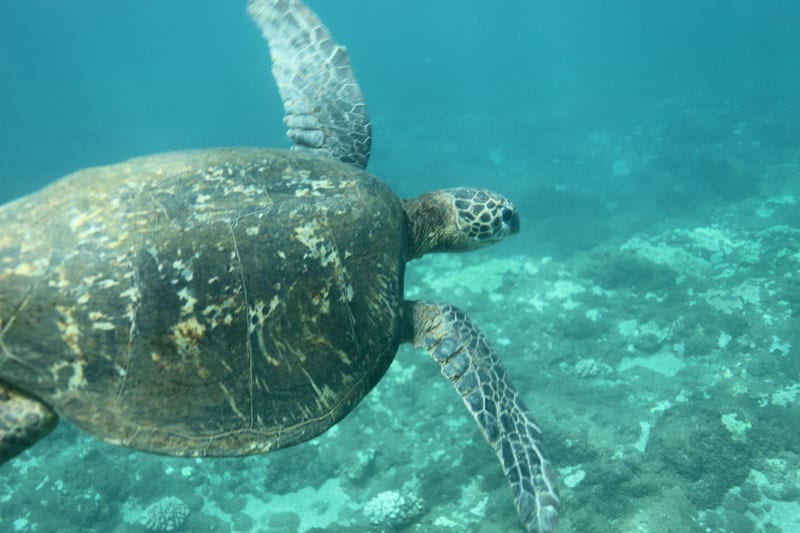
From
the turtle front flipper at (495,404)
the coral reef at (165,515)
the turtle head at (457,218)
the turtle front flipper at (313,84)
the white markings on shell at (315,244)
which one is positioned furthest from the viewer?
the coral reef at (165,515)

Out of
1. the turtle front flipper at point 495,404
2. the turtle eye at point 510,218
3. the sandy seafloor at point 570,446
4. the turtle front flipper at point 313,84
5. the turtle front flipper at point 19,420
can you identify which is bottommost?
the sandy seafloor at point 570,446

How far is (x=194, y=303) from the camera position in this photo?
7.82 ft

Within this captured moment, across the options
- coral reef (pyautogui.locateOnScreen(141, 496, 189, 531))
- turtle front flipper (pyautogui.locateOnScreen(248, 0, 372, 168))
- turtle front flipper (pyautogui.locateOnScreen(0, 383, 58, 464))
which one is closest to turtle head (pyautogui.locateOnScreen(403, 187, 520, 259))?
turtle front flipper (pyautogui.locateOnScreen(248, 0, 372, 168))

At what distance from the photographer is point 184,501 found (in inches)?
243

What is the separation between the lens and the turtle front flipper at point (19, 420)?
221cm

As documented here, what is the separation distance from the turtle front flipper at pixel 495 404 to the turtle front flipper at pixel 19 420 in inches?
88.5

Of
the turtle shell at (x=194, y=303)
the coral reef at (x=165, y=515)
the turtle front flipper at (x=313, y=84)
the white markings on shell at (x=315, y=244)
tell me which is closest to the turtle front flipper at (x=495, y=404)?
the turtle shell at (x=194, y=303)

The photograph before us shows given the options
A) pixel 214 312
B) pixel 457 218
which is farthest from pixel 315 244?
pixel 457 218

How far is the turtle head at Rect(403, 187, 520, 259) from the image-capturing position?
13.6ft

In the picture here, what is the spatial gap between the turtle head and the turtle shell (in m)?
1.21

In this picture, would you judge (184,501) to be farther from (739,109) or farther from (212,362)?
(739,109)

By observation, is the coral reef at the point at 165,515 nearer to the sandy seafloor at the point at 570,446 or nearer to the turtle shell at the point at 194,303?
the sandy seafloor at the point at 570,446

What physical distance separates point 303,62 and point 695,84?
29509mm

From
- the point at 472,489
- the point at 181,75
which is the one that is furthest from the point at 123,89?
the point at 472,489
